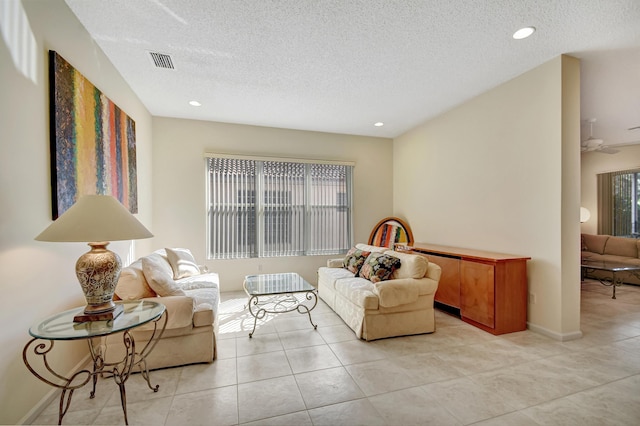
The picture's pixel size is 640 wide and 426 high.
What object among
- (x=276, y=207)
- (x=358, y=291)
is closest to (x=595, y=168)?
(x=358, y=291)

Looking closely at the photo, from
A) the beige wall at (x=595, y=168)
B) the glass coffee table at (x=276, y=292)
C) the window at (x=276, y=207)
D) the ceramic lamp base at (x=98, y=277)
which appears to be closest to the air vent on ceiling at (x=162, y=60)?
the window at (x=276, y=207)

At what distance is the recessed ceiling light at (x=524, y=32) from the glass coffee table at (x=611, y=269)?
13.0ft

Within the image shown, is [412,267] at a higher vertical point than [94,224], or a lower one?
lower

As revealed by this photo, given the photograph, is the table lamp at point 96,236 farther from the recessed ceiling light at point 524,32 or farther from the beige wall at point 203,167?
the recessed ceiling light at point 524,32

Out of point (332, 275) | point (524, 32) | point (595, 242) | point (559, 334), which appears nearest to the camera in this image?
point (524, 32)

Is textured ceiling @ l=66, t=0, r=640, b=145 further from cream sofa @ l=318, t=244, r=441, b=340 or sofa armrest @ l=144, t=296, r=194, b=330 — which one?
sofa armrest @ l=144, t=296, r=194, b=330

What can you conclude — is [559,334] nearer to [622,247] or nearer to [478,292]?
[478,292]

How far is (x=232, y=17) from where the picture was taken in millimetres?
2273

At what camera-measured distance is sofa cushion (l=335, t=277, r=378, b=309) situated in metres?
2.85

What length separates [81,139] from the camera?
234cm

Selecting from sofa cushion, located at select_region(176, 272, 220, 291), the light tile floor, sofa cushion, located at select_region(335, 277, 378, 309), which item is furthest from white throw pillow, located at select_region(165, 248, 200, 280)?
sofa cushion, located at select_region(335, 277, 378, 309)

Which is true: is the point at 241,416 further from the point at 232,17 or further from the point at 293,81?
the point at 293,81

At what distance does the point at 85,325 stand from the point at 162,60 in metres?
2.58

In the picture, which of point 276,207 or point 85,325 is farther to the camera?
point 276,207
